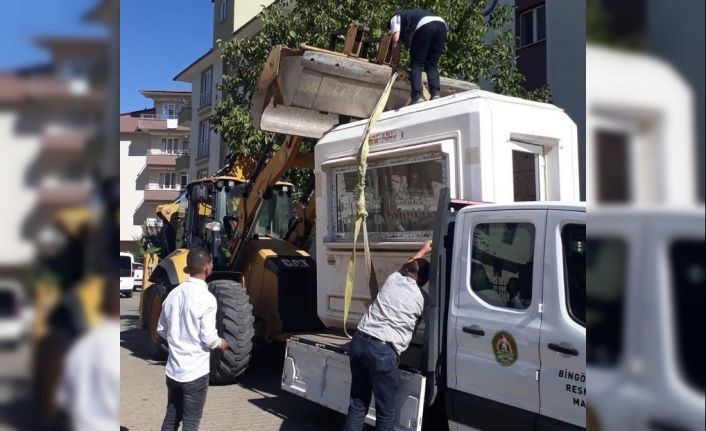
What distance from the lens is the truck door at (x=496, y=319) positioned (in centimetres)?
430

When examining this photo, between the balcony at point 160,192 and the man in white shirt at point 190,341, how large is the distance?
160 ft

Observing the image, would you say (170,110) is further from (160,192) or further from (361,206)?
(361,206)

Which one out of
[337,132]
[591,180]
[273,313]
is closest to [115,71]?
[591,180]

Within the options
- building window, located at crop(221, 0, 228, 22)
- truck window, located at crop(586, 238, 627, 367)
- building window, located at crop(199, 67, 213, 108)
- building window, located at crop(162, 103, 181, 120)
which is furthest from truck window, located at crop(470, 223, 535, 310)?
building window, located at crop(162, 103, 181, 120)

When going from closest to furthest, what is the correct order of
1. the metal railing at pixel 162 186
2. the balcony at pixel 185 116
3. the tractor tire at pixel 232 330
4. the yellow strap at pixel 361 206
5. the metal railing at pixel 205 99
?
the yellow strap at pixel 361 206 < the tractor tire at pixel 232 330 < the metal railing at pixel 205 99 < the balcony at pixel 185 116 < the metal railing at pixel 162 186

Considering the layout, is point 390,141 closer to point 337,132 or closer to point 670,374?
point 337,132

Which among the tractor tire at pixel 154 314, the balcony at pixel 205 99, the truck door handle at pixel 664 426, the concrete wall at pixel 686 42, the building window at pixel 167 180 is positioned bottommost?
the tractor tire at pixel 154 314

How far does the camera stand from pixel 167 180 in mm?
55656

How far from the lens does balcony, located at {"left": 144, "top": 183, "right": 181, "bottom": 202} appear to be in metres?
52.3

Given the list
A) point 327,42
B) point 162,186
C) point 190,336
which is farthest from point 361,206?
point 162,186

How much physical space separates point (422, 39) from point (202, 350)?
377 cm

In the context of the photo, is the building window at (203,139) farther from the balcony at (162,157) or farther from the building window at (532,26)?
the building window at (532,26)

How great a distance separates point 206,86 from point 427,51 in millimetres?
36313

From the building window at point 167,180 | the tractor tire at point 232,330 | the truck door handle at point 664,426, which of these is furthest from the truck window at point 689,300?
the building window at point 167,180
